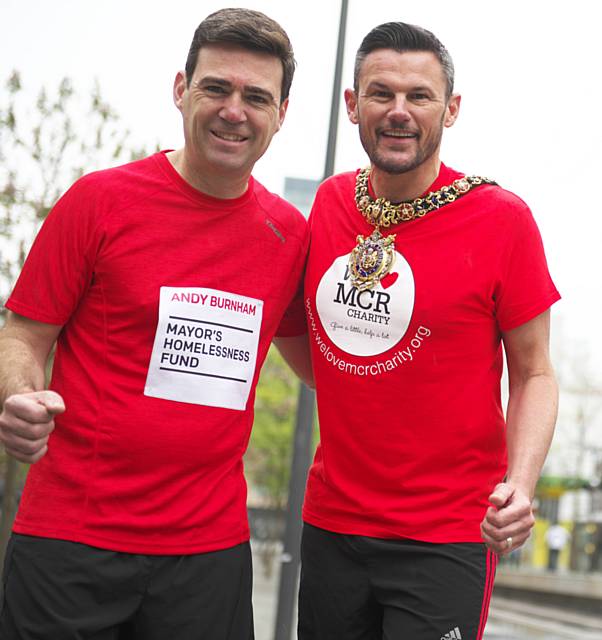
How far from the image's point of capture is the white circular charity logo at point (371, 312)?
3.44m

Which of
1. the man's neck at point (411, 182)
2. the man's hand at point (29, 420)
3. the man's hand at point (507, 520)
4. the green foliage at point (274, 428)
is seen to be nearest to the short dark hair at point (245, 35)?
the man's neck at point (411, 182)

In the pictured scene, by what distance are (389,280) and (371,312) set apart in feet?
0.38

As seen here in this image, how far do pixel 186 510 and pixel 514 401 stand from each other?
1103 millimetres

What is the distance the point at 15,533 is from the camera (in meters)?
3.19

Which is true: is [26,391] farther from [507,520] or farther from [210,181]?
[507,520]

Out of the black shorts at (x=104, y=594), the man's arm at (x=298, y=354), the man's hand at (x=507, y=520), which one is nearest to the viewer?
the man's hand at (x=507, y=520)

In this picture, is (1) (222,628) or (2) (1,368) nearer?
(2) (1,368)

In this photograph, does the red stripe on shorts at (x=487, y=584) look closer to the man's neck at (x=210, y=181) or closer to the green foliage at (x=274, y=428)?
the man's neck at (x=210, y=181)

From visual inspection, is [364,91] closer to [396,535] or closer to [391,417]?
[391,417]

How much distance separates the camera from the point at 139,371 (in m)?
3.20

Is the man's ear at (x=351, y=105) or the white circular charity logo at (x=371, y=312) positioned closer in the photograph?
the white circular charity logo at (x=371, y=312)

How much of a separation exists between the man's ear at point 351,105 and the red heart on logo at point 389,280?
573 millimetres

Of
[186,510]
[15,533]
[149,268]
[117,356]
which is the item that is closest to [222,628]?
[186,510]

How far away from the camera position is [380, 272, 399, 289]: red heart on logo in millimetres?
3473
